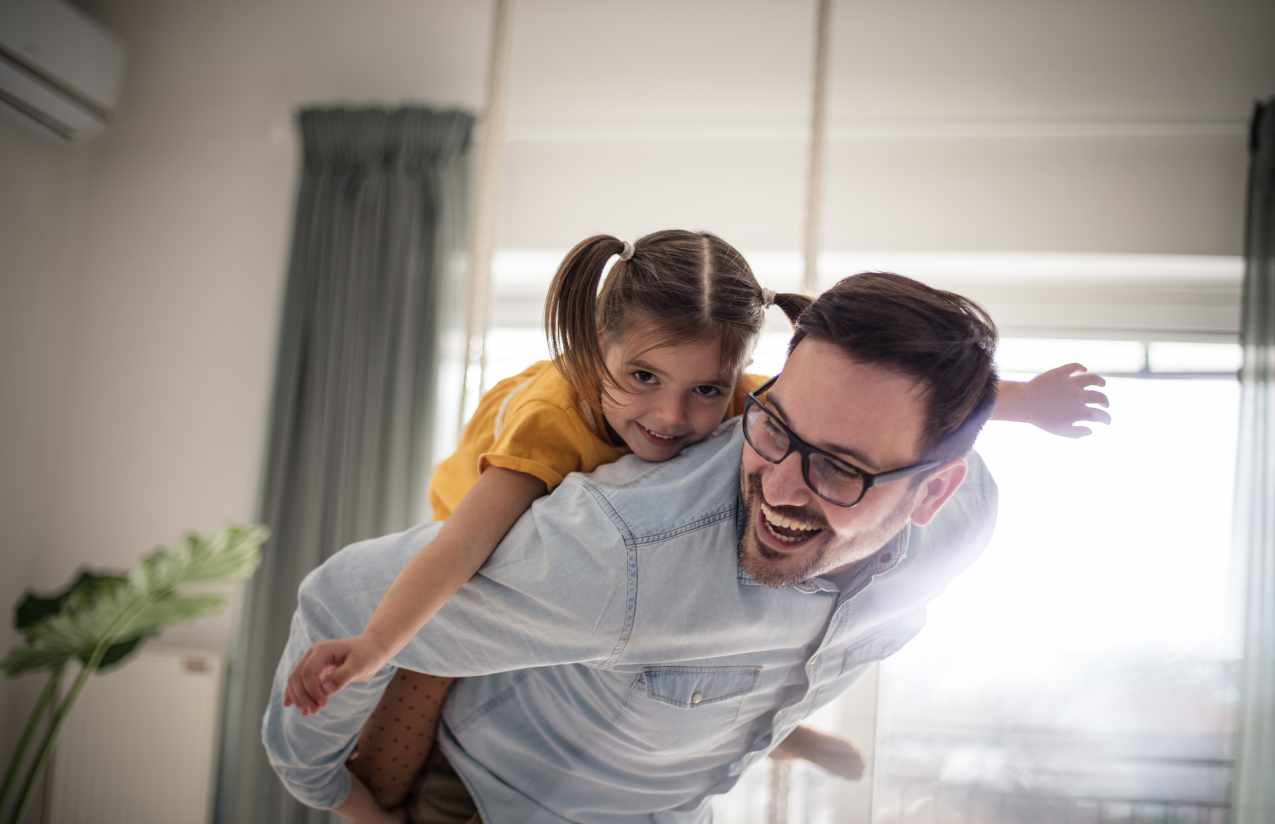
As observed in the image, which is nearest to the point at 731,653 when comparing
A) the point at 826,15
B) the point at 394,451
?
the point at 826,15

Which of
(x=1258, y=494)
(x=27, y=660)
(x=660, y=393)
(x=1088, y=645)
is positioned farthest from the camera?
(x=1088, y=645)

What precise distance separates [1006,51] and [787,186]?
745 millimetres

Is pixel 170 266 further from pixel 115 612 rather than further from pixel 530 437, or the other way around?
pixel 530 437

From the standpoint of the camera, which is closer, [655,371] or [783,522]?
[783,522]

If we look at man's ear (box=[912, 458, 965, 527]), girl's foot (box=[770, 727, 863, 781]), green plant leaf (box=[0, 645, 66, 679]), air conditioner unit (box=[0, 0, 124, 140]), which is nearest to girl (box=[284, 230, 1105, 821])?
man's ear (box=[912, 458, 965, 527])

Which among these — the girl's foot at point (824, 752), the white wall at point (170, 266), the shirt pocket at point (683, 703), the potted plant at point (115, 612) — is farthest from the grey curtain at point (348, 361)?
the shirt pocket at point (683, 703)

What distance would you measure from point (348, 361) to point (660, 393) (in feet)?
6.80

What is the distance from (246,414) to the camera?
10.9ft

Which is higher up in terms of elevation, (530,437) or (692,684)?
(530,437)

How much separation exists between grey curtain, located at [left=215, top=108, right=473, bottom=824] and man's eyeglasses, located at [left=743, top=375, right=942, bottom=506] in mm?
2161

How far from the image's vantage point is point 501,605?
1012 mm

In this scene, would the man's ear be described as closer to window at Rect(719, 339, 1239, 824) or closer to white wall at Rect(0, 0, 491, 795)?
window at Rect(719, 339, 1239, 824)

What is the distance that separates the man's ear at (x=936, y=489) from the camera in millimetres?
1056

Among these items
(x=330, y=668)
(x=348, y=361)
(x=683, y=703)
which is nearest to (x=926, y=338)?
(x=683, y=703)
